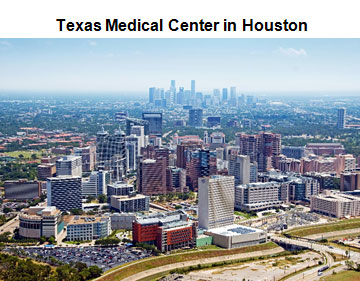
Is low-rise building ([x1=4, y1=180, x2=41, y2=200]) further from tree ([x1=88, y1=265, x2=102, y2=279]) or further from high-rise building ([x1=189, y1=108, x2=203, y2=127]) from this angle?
high-rise building ([x1=189, y1=108, x2=203, y2=127])

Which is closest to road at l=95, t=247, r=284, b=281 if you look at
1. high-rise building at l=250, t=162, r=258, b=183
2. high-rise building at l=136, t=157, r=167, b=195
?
high-rise building at l=250, t=162, r=258, b=183

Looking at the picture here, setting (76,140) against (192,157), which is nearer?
(192,157)

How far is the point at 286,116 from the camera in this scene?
5853 cm

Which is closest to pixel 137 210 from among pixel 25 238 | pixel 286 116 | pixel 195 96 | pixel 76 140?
pixel 25 238

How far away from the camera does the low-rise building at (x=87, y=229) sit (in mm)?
17312

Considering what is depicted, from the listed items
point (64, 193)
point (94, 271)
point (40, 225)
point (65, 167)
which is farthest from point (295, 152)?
point (94, 271)

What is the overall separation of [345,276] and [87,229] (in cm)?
759

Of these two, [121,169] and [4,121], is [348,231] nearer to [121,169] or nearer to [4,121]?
[121,169]

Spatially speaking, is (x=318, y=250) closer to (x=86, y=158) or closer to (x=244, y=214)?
(x=244, y=214)

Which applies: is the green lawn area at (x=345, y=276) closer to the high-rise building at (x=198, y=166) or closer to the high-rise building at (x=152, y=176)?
the high-rise building at (x=198, y=166)

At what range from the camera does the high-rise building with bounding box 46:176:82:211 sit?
794 inches

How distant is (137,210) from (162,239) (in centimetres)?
462

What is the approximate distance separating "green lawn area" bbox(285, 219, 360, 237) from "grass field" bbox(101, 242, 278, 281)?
176 cm

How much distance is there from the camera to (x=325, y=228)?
19281 millimetres
